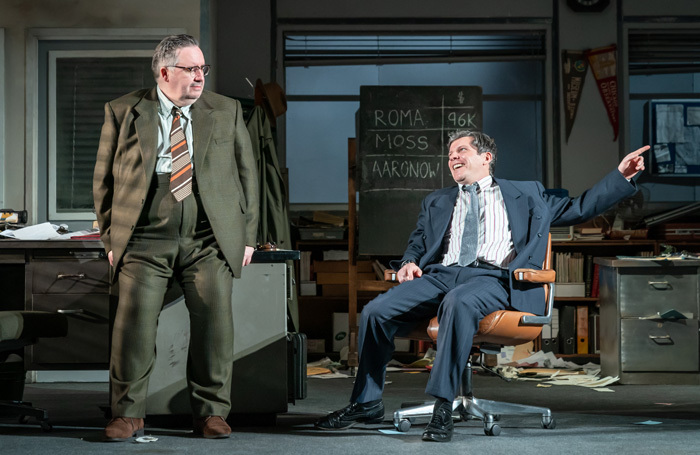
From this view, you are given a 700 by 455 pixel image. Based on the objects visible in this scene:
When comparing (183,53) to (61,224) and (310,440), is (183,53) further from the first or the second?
(61,224)

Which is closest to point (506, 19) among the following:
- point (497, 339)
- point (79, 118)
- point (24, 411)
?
point (79, 118)

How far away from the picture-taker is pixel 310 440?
3258 mm

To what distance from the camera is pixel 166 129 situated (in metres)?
3.32

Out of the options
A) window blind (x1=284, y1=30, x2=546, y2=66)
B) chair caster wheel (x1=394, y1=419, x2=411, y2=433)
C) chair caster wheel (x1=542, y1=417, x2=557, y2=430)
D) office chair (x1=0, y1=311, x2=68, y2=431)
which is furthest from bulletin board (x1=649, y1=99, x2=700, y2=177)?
office chair (x1=0, y1=311, x2=68, y2=431)

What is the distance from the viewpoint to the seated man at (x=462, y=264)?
3.28 meters

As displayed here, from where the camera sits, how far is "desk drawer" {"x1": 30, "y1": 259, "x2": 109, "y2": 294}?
496 cm

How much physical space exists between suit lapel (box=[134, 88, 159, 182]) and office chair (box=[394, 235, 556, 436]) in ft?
4.17

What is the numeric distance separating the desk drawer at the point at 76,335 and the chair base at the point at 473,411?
2.22m

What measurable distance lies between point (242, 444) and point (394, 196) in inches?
108


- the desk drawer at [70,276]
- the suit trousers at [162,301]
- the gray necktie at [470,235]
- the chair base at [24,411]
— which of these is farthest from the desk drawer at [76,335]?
the gray necktie at [470,235]

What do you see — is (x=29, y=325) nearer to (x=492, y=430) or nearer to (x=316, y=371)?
(x=492, y=430)

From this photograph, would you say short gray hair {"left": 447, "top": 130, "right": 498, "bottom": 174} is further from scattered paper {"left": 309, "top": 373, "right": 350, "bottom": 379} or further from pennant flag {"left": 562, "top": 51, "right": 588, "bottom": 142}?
pennant flag {"left": 562, "top": 51, "right": 588, "bottom": 142}

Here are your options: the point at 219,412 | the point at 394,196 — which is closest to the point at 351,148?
the point at 394,196

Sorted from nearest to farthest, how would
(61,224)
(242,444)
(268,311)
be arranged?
(242,444) < (268,311) < (61,224)
